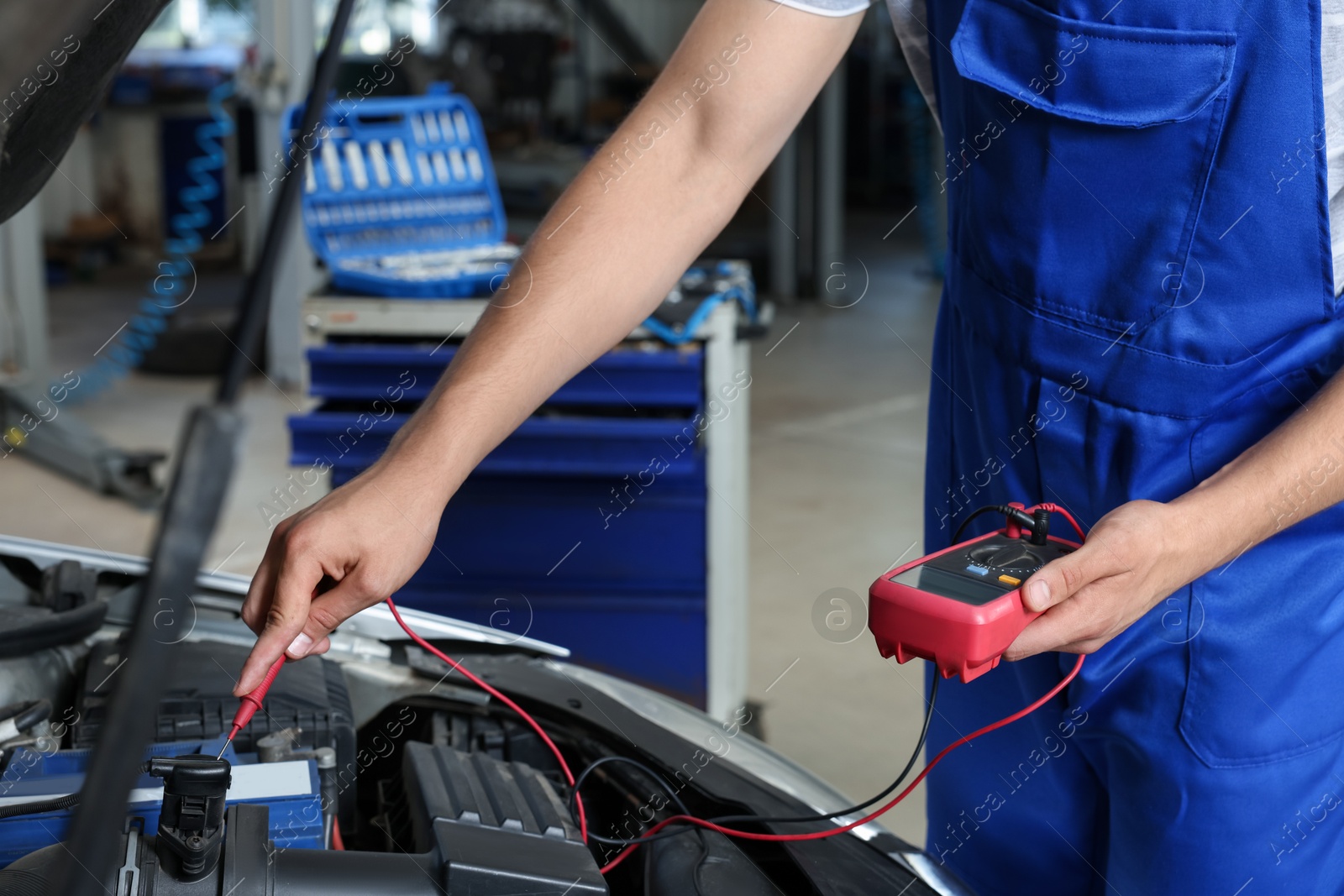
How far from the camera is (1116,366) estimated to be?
2.94ft

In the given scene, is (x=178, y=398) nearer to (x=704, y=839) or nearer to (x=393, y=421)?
(x=393, y=421)

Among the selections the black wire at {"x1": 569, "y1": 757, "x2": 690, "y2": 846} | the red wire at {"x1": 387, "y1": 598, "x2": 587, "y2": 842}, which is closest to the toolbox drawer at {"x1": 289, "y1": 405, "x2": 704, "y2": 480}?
the red wire at {"x1": 387, "y1": 598, "x2": 587, "y2": 842}

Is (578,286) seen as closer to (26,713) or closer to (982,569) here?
(982,569)

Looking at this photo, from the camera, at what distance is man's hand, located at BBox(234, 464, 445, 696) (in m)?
0.81

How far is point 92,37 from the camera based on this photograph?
28.4 inches

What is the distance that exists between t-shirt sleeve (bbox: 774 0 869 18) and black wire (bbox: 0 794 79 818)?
787mm

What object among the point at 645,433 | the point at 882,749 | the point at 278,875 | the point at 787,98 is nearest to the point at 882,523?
the point at 882,749

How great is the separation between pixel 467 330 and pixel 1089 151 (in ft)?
4.34

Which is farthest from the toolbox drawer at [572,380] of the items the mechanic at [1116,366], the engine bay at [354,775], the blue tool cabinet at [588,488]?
the mechanic at [1116,366]

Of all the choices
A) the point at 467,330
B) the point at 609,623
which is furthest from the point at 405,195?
the point at 609,623

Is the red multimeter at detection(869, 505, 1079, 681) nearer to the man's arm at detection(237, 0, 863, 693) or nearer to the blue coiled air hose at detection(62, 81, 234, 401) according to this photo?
the man's arm at detection(237, 0, 863, 693)

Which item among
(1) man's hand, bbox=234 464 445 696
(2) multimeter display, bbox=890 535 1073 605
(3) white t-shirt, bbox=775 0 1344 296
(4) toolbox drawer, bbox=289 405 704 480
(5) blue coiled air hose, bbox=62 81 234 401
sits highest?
(5) blue coiled air hose, bbox=62 81 234 401

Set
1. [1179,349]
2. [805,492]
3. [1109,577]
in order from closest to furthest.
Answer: [1109,577]
[1179,349]
[805,492]

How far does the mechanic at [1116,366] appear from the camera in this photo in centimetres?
82
